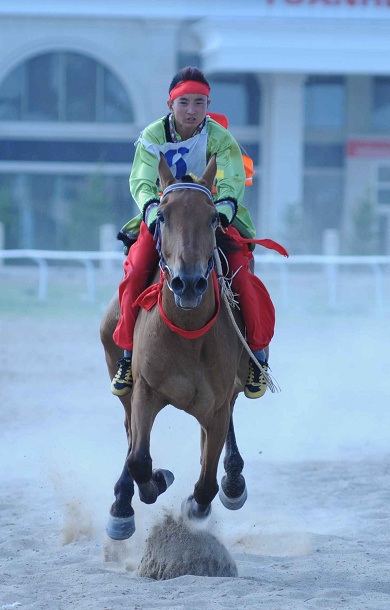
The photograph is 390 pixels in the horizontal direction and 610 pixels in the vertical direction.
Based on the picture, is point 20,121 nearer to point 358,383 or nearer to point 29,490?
point 358,383

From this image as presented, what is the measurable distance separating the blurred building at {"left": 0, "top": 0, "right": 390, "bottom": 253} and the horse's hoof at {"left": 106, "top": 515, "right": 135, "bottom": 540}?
23641mm

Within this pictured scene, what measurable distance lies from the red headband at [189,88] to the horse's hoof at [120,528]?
230 centimetres

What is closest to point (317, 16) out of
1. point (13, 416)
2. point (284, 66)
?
point (284, 66)

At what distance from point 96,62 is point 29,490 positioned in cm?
2504

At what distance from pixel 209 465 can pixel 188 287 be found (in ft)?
4.71

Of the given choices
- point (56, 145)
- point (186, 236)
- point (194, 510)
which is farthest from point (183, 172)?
point (56, 145)

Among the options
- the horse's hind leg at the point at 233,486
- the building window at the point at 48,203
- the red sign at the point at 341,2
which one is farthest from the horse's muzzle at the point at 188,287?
the red sign at the point at 341,2

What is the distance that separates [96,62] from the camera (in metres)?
30.9

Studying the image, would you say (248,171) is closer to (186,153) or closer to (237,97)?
(186,153)

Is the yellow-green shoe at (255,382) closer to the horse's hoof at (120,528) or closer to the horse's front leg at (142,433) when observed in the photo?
the horse's front leg at (142,433)

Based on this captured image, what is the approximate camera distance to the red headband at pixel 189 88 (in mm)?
5516

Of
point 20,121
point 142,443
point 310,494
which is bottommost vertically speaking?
point 310,494

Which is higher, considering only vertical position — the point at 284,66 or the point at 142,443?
the point at 284,66

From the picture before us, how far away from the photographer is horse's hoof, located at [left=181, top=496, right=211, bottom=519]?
18.4ft
